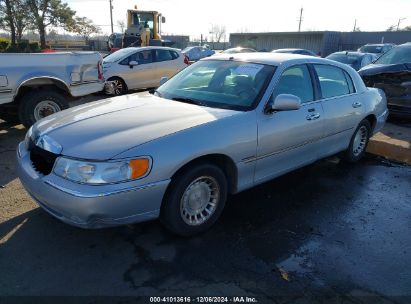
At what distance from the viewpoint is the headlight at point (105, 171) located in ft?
9.21

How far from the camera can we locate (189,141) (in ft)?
10.2

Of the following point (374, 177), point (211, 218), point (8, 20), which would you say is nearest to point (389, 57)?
point (374, 177)

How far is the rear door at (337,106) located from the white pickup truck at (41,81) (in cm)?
444

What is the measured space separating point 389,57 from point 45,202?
8832 mm

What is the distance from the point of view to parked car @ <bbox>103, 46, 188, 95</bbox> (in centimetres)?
1075

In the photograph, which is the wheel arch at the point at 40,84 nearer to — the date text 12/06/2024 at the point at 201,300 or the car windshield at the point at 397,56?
the date text 12/06/2024 at the point at 201,300

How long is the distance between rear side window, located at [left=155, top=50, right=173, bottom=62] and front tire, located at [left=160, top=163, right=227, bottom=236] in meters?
9.02

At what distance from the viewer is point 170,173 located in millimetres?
3016

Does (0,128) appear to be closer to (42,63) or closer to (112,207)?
(42,63)

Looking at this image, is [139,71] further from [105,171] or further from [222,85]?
[105,171]

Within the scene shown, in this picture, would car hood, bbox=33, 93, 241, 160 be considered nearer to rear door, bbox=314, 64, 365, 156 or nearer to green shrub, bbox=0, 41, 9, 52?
rear door, bbox=314, 64, 365, 156

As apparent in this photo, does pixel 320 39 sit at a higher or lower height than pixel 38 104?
higher

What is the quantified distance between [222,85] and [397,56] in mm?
6698

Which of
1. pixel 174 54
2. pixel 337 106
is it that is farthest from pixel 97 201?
pixel 174 54
